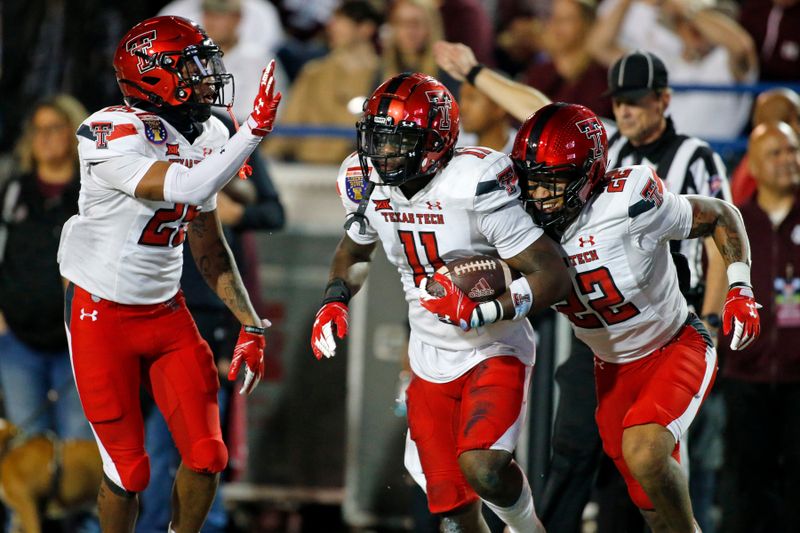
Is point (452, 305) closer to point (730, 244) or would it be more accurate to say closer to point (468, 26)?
point (730, 244)

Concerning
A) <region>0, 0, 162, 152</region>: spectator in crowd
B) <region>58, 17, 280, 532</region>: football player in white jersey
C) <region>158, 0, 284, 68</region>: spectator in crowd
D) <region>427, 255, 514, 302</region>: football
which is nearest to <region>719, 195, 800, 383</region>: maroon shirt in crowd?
<region>427, 255, 514, 302</region>: football

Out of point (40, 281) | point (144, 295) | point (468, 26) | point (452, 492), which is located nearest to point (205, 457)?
point (144, 295)

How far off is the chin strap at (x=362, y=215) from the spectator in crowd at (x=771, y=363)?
2.07m

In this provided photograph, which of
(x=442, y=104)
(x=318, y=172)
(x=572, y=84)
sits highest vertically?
(x=442, y=104)

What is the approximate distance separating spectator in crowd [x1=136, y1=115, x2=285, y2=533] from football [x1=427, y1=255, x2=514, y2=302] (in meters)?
1.78

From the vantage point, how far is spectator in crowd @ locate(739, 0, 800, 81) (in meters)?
7.00

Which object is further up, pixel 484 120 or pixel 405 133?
pixel 405 133

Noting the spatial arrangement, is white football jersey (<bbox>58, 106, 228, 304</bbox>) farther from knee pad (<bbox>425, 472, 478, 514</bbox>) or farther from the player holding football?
knee pad (<bbox>425, 472, 478, 514</bbox>)

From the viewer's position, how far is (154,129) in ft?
14.0

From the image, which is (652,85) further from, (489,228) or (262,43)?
(262,43)

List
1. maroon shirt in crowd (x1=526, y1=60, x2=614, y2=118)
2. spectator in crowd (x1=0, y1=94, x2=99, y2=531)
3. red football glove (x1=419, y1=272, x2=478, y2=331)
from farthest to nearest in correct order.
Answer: maroon shirt in crowd (x1=526, y1=60, x2=614, y2=118) → spectator in crowd (x1=0, y1=94, x2=99, y2=531) → red football glove (x1=419, y1=272, x2=478, y2=331)

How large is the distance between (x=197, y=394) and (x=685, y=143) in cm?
215

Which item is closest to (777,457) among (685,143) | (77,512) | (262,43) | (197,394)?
(685,143)

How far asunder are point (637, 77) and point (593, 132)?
792 mm
